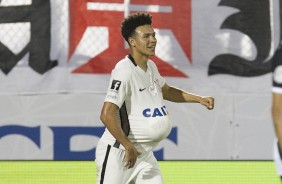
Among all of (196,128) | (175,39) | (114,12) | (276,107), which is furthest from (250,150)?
(276,107)

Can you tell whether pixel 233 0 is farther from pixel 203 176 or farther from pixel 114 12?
pixel 203 176

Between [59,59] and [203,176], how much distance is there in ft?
5.92

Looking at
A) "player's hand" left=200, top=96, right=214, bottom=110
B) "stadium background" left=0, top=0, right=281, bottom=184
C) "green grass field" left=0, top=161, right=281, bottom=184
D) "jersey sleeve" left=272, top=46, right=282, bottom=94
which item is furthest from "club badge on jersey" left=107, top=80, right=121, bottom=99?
"stadium background" left=0, top=0, right=281, bottom=184

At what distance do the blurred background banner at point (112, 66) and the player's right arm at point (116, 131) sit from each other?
3.18m

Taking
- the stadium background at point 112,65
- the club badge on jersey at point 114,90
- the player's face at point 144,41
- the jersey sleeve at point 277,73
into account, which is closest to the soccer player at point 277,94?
the jersey sleeve at point 277,73

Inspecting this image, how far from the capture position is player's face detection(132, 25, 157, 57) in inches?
205

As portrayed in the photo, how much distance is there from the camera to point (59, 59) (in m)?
8.20

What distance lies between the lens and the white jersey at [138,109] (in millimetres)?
5078

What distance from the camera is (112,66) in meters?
8.20

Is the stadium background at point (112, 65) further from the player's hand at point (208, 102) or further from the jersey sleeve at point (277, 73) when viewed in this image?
the jersey sleeve at point (277, 73)

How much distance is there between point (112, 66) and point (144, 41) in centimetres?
300

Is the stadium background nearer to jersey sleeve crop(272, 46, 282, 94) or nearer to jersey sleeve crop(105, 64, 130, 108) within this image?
jersey sleeve crop(105, 64, 130, 108)

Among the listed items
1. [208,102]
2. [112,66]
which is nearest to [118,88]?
[208,102]

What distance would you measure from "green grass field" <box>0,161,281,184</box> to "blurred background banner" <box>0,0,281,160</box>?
9 centimetres
